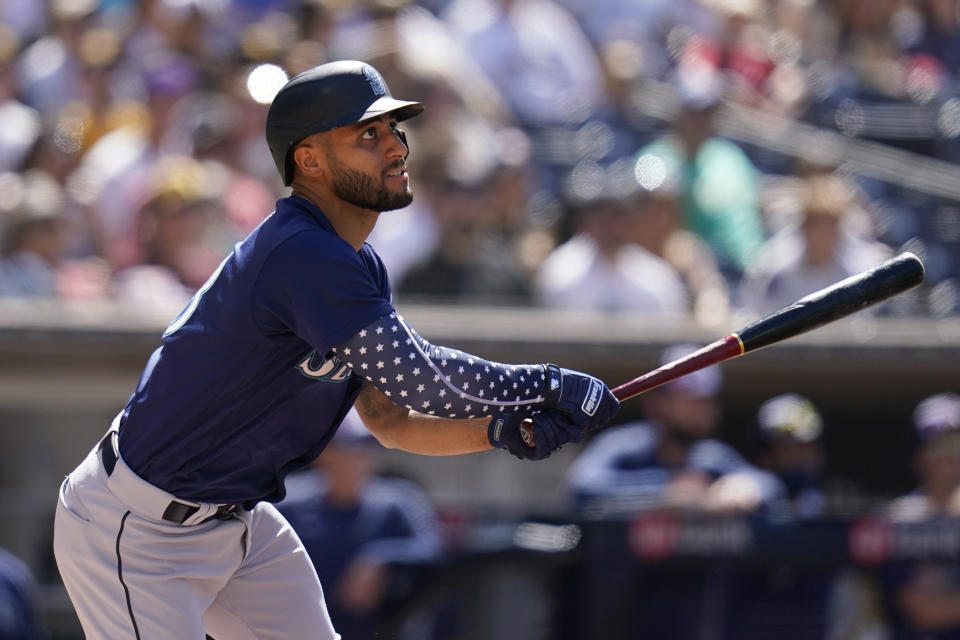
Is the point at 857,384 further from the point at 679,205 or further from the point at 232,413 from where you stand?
the point at 232,413

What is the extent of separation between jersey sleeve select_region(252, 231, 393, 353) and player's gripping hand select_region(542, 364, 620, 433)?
0.39m

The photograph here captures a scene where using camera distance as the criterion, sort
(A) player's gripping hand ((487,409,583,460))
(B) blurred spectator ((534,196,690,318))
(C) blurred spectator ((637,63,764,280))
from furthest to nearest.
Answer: (C) blurred spectator ((637,63,764,280)), (B) blurred spectator ((534,196,690,318)), (A) player's gripping hand ((487,409,583,460))

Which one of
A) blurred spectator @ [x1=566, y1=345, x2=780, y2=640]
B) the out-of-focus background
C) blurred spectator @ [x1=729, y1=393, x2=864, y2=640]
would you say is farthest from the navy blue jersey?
blurred spectator @ [x1=729, y1=393, x2=864, y2=640]

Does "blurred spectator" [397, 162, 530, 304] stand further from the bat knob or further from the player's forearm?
the bat knob

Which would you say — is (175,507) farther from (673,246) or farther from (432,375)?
(673,246)

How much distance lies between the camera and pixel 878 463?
23.4 feet

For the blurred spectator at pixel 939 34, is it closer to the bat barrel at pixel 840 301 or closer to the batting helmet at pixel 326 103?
the bat barrel at pixel 840 301

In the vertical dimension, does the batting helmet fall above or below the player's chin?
above

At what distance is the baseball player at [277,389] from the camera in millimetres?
3289

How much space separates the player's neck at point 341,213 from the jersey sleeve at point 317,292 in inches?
5.6

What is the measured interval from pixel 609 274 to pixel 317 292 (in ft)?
12.5

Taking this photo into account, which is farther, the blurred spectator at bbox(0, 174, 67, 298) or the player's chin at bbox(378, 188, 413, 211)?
the blurred spectator at bbox(0, 174, 67, 298)

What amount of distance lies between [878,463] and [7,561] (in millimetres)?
3784

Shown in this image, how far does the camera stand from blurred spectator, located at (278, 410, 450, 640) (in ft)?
18.6
